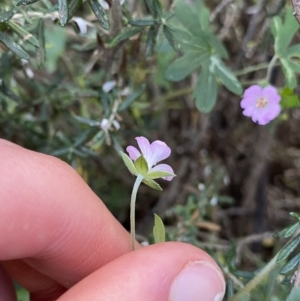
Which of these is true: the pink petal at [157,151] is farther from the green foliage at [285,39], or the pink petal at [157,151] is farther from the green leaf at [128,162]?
the green foliage at [285,39]

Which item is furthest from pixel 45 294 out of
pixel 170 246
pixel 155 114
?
pixel 155 114

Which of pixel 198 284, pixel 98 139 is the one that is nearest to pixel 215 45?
pixel 98 139

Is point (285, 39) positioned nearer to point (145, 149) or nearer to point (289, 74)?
point (289, 74)

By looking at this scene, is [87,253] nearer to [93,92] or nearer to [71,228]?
[71,228]

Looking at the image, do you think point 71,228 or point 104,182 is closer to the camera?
point 71,228

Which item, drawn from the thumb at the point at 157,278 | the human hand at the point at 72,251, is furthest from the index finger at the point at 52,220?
the thumb at the point at 157,278

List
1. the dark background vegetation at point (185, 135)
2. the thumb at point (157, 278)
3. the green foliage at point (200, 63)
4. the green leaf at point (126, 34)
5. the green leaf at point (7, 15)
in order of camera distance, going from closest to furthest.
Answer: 1. the thumb at point (157, 278)
2. the green leaf at point (7, 15)
3. the green leaf at point (126, 34)
4. the green foliage at point (200, 63)
5. the dark background vegetation at point (185, 135)
